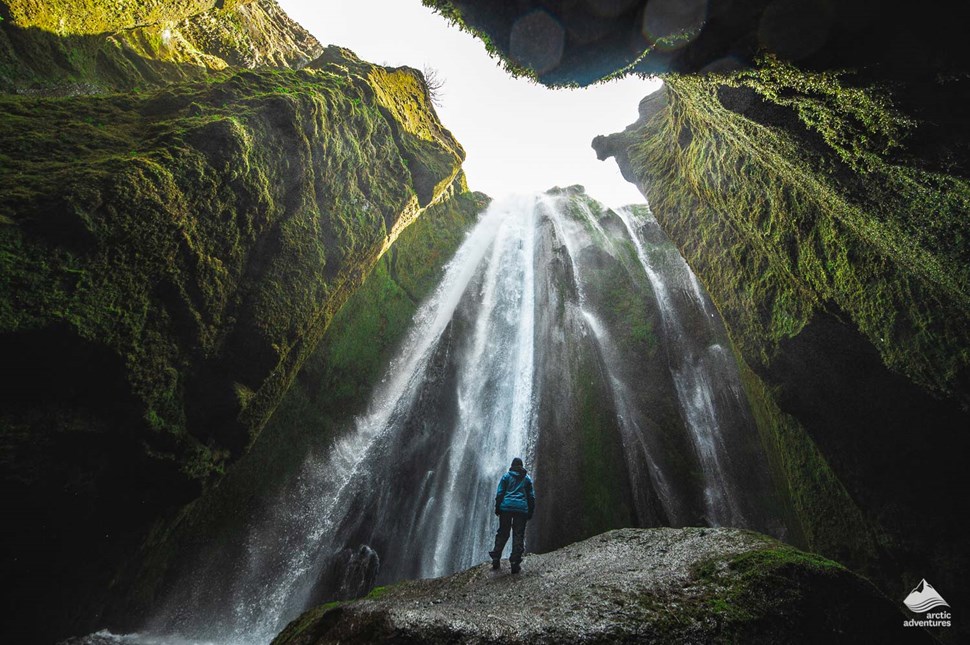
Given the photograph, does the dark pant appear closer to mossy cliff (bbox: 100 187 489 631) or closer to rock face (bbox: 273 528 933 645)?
rock face (bbox: 273 528 933 645)

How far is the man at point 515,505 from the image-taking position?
18.5ft

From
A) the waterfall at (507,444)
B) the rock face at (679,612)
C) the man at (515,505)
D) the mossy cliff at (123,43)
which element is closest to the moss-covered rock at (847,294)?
the waterfall at (507,444)

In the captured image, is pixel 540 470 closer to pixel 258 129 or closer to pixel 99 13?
pixel 258 129

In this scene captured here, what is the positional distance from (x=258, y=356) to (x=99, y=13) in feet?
24.7

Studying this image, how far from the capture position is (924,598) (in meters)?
7.44

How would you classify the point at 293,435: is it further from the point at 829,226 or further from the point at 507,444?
the point at 829,226

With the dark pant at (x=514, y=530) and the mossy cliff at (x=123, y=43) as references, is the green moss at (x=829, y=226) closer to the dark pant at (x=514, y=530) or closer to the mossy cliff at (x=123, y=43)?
the dark pant at (x=514, y=530)

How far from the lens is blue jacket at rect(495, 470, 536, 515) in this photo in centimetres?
564

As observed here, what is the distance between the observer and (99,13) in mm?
7660

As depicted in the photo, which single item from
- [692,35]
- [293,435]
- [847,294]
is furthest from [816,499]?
[293,435]

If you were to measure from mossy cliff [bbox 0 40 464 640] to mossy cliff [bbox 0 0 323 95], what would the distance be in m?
2.00

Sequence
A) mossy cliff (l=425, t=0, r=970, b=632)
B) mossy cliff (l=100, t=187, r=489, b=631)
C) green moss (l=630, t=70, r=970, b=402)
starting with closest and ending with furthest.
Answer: mossy cliff (l=425, t=0, r=970, b=632) < green moss (l=630, t=70, r=970, b=402) < mossy cliff (l=100, t=187, r=489, b=631)

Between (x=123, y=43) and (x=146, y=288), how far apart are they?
7.73 meters

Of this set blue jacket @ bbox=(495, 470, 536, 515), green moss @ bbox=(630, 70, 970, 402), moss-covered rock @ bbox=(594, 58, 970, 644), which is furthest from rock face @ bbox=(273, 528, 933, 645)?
green moss @ bbox=(630, 70, 970, 402)
